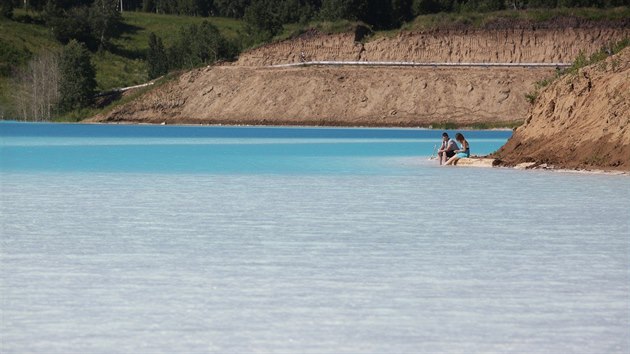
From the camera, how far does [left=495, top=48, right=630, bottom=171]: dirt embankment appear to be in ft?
100

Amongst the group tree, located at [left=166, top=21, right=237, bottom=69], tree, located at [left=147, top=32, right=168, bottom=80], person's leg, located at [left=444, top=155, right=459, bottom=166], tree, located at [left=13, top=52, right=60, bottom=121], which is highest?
person's leg, located at [left=444, top=155, right=459, bottom=166]

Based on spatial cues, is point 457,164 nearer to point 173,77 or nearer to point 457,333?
point 457,333

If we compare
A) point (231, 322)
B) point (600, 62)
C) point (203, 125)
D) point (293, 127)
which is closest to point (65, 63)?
point (203, 125)

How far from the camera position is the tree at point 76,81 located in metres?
107

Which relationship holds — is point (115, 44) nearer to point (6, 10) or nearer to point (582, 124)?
point (6, 10)

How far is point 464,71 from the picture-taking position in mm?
97438

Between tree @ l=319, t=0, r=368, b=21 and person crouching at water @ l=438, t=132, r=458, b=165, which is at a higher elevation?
tree @ l=319, t=0, r=368, b=21

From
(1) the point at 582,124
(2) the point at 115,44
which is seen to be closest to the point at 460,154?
(1) the point at 582,124

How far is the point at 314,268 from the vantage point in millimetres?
12289

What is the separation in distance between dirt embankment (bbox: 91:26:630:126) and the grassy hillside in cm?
1785

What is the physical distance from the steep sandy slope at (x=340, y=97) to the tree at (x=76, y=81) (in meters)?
5.27

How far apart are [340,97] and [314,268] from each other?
84.0m

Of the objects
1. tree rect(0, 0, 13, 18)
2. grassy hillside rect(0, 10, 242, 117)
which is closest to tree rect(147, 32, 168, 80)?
grassy hillside rect(0, 10, 242, 117)

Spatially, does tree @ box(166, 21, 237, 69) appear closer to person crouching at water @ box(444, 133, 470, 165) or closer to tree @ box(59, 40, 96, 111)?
tree @ box(59, 40, 96, 111)
